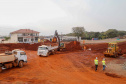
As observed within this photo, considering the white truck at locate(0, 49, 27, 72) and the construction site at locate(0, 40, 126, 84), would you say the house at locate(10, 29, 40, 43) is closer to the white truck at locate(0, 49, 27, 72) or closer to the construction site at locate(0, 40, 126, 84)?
the construction site at locate(0, 40, 126, 84)

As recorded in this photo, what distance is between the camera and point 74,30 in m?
75.7

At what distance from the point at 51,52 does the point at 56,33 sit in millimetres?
6108

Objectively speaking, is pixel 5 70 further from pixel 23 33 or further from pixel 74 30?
pixel 74 30

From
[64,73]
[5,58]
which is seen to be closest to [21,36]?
[5,58]

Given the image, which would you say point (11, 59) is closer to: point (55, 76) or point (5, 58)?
point (5, 58)

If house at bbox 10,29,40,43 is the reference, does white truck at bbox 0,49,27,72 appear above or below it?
below

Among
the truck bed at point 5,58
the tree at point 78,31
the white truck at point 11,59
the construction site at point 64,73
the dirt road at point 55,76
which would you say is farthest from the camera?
the tree at point 78,31

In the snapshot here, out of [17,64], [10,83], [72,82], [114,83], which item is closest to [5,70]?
[17,64]

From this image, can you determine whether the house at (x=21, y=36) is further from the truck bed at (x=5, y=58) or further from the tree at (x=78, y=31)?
the truck bed at (x=5, y=58)

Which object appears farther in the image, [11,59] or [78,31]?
[78,31]

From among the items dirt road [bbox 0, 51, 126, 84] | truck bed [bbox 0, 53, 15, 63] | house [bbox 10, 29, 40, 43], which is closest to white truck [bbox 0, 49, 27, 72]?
truck bed [bbox 0, 53, 15, 63]

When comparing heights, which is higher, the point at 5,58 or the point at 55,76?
the point at 5,58

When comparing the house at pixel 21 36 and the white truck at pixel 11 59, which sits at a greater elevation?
the house at pixel 21 36

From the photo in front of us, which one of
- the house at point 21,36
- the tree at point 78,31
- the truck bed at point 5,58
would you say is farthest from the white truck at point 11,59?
the tree at point 78,31
